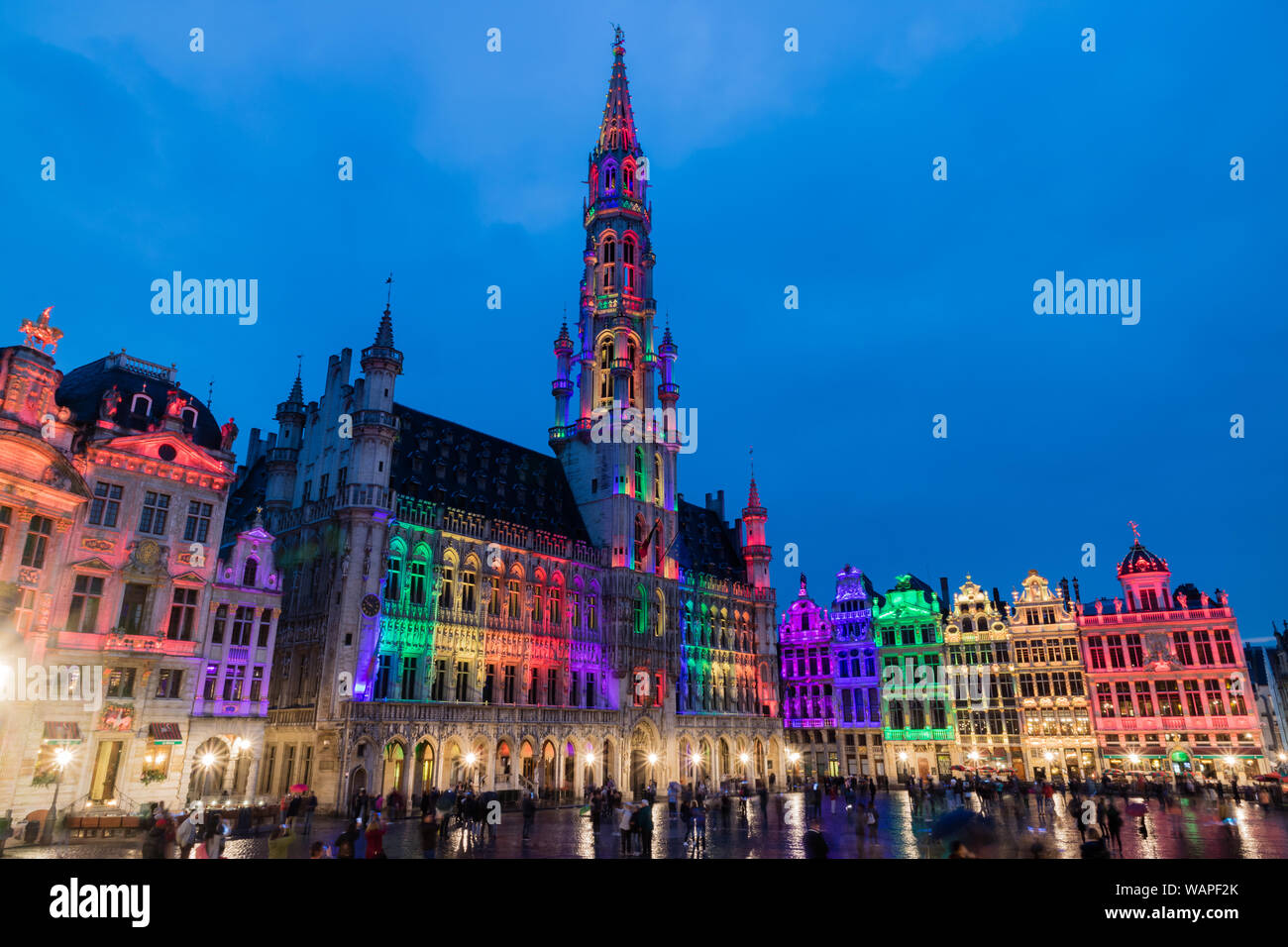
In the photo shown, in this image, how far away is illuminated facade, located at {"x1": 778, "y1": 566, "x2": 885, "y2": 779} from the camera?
228 feet

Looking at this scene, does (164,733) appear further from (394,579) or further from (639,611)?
(639,611)

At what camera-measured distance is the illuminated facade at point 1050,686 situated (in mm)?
60406

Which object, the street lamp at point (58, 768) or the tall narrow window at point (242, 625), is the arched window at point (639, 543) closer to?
the tall narrow window at point (242, 625)

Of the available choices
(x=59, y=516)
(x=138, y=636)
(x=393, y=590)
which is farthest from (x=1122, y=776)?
(x=59, y=516)

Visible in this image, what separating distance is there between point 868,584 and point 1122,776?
27174 millimetres

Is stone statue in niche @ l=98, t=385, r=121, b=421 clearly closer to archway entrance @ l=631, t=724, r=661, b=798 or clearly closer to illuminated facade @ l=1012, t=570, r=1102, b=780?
archway entrance @ l=631, t=724, r=661, b=798

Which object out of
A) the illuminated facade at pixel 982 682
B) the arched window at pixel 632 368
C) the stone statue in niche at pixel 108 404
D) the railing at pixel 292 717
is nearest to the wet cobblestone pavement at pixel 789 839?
the railing at pixel 292 717

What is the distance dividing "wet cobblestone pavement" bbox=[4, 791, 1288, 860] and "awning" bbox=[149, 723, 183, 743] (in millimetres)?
7009

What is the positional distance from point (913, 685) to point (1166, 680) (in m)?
18.6

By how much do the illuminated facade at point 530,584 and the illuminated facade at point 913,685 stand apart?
10.4 metres

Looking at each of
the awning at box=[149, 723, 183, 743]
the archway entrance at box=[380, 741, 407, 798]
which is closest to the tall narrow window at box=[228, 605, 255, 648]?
the awning at box=[149, 723, 183, 743]

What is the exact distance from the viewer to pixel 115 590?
1242 inches
